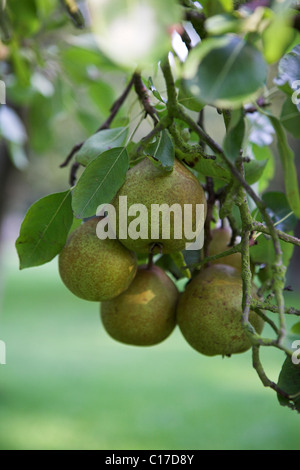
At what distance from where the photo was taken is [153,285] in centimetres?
98

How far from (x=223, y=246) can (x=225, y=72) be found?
0.60m

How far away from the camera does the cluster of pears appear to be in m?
0.75

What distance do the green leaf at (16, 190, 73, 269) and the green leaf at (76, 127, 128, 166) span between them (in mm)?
72

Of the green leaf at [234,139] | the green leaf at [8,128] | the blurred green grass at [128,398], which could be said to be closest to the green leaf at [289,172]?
the green leaf at [234,139]

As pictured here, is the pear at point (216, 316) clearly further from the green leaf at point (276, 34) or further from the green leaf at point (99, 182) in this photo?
the green leaf at point (276, 34)

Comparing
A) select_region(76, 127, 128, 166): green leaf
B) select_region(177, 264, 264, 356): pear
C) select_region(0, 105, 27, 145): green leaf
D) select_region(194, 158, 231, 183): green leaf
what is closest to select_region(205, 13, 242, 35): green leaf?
select_region(194, 158, 231, 183): green leaf

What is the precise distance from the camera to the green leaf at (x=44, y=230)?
33.4 inches

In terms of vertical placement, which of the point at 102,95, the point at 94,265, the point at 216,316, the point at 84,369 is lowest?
the point at 84,369

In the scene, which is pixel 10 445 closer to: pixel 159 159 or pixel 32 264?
pixel 32 264

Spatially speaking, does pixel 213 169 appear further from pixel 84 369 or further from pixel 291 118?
pixel 84 369

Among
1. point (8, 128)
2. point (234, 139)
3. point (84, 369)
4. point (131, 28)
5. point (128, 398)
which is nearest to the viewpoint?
point (131, 28)

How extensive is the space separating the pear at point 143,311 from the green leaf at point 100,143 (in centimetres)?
25

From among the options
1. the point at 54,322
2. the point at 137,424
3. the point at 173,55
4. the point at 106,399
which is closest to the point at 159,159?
the point at 173,55

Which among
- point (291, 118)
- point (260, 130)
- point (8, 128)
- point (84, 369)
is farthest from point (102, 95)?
point (84, 369)
